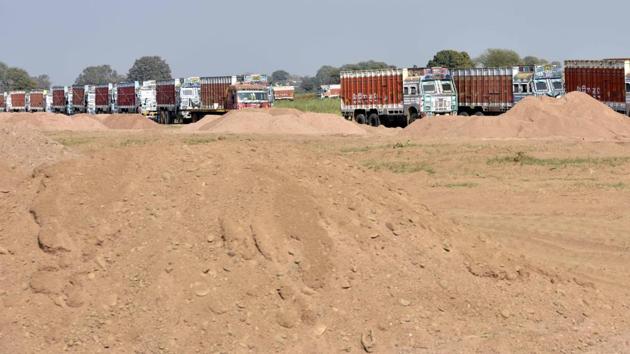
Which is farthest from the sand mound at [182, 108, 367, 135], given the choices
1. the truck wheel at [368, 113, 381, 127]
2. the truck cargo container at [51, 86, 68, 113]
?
the truck cargo container at [51, 86, 68, 113]

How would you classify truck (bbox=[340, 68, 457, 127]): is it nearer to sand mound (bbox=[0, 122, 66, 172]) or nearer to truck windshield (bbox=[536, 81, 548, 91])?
truck windshield (bbox=[536, 81, 548, 91])

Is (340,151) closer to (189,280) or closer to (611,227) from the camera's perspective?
(611,227)

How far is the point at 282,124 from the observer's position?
150ft

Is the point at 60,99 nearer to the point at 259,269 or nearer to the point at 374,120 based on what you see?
the point at 374,120

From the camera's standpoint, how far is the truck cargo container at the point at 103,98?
263 feet

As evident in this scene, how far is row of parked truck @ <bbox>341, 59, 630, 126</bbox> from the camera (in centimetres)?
4631

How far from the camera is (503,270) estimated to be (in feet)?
35.8

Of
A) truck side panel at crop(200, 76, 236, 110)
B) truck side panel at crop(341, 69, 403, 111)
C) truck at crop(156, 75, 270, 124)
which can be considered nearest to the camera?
truck side panel at crop(341, 69, 403, 111)

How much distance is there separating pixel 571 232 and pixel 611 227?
0.88 meters

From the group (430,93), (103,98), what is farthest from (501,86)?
(103,98)

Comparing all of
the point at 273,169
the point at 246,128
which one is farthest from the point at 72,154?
the point at 246,128

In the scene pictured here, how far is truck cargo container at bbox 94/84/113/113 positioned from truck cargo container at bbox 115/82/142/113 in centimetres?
188

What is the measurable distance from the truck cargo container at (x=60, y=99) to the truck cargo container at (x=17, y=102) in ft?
21.7

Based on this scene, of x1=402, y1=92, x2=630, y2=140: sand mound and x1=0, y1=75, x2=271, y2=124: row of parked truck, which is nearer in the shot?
x1=402, y1=92, x2=630, y2=140: sand mound
